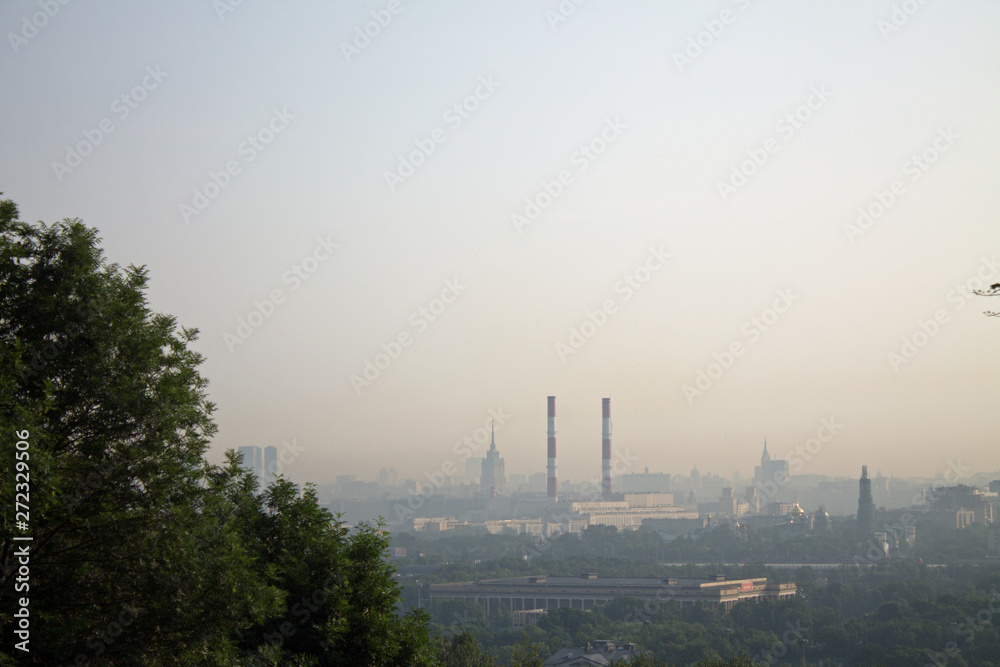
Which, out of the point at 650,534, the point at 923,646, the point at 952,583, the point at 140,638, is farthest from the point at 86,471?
the point at 650,534

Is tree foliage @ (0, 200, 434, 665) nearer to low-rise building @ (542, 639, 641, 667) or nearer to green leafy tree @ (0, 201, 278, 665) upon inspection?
green leafy tree @ (0, 201, 278, 665)

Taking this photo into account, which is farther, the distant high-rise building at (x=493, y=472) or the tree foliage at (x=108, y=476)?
the distant high-rise building at (x=493, y=472)

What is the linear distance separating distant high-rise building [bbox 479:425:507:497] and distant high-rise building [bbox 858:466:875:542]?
8693 cm

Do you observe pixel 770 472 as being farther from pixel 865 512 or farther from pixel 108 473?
pixel 108 473

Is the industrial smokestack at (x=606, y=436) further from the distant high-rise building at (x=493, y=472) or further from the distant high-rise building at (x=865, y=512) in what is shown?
the distant high-rise building at (x=493, y=472)

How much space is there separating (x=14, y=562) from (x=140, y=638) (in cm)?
130

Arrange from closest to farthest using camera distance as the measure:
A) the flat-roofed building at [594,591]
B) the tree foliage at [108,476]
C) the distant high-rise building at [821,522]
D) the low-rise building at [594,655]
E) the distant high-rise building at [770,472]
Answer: the tree foliage at [108,476], the low-rise building at [594,655], the flat-roofed building at [594,591], the distant high-rise building at [821,522], the distant high-rise building at [770,472]

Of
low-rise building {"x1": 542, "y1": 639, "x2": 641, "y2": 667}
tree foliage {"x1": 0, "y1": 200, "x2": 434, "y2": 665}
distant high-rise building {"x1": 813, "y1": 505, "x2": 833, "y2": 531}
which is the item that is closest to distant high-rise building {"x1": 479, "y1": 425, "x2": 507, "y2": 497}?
distant high-rise building {"x1": 813, "y1": 505, "x2": 833, "y2": 531}

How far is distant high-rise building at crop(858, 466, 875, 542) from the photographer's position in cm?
10275

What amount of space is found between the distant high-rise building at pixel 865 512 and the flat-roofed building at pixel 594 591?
128 feet

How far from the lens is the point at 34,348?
31.1 ft

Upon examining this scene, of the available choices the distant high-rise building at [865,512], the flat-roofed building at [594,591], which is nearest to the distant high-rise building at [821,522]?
the distant high-rise building at [865,512]

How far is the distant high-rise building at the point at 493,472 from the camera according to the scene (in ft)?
616

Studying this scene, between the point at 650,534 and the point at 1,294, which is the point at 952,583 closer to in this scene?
the point at 650,534
